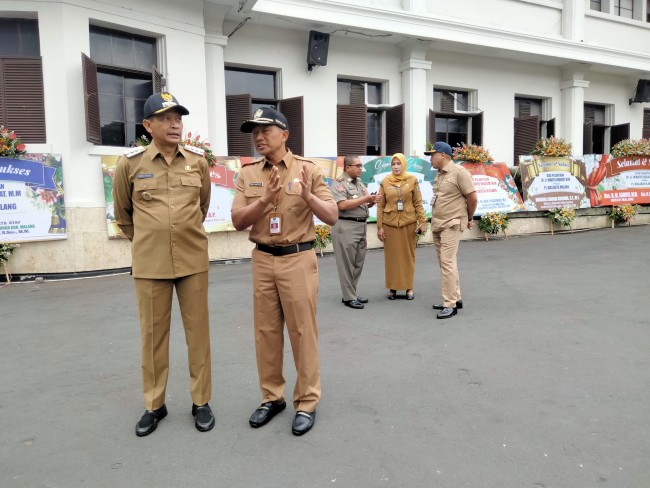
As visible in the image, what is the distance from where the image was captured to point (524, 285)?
6871 mm

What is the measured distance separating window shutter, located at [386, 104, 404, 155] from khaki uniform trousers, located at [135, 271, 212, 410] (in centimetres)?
981

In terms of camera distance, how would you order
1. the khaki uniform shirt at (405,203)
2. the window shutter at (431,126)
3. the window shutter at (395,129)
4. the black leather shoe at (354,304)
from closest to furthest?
the black leather shoe at (354,304)
the khaki uniform shirt at (405,203)
the window shutter at (395,129)
the window shutter at (431,126)

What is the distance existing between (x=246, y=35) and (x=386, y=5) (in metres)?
3.54

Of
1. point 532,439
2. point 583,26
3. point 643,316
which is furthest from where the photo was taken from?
point 583,26

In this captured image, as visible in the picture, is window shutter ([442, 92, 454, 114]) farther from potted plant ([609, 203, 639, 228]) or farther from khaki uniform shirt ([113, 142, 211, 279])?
khaki uniform shirt ([113, 142, 211, 279])

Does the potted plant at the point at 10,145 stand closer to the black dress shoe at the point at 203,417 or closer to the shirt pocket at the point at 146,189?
the shirt pocket at the point at 146,189

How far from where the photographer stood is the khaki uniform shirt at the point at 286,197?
2.96 meters

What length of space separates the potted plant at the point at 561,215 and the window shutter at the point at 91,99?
10.9 m

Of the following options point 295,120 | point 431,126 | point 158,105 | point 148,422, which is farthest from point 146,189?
point 431,126

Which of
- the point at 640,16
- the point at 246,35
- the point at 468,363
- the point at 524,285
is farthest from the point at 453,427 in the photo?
the point at 640,16

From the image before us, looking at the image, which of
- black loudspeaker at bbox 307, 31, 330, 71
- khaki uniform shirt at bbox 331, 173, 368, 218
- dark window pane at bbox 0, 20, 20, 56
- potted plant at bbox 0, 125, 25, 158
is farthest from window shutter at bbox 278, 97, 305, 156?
potted plant at bbox 0, 125, 25, 158

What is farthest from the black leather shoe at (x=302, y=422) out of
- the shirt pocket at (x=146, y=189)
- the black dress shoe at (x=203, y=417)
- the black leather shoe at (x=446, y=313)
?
the black leather shoe at (x=446, y=313)

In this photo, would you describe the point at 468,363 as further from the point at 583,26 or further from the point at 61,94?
the point at 583,26

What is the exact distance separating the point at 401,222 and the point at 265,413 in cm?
371
